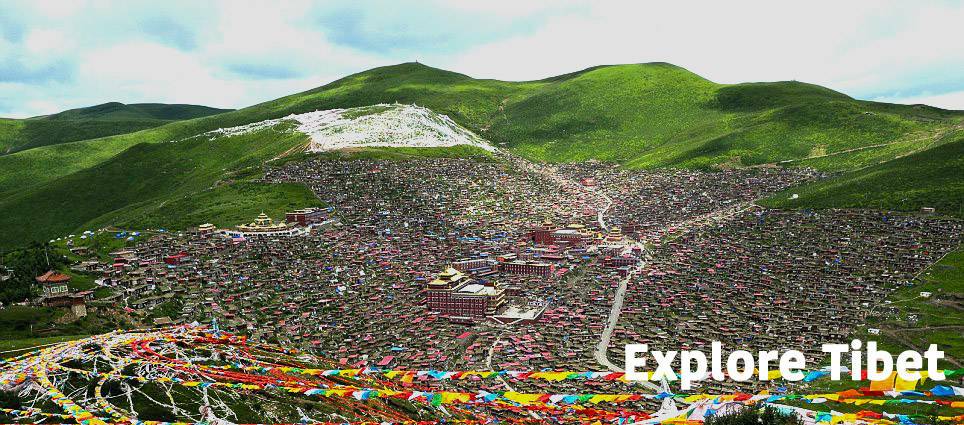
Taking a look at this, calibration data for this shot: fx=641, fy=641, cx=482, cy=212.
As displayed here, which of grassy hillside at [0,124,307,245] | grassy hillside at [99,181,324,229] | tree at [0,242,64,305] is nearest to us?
tree at [0,242,64,305]

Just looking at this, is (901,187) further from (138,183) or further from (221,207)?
(138,183)

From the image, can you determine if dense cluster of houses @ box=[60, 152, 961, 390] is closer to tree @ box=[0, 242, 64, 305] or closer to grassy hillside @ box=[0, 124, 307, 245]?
tree @ box=[0, 242, 64, 305]

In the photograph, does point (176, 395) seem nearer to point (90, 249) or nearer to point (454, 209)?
point (90, 249)

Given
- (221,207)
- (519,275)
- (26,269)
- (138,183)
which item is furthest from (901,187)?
(138,183)

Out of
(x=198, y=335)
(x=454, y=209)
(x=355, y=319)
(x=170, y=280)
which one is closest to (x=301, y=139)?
(x=454, y=209)

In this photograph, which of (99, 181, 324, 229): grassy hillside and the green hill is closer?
(99, 181, 324, 229): grassy hillside

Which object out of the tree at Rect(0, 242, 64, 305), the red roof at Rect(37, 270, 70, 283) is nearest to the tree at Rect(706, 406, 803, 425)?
the red roof at Rect(37, 270, 70, 283)

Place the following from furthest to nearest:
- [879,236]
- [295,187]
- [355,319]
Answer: [295,187], [879,236], [355,319]
